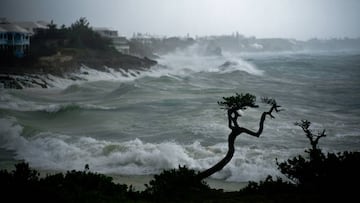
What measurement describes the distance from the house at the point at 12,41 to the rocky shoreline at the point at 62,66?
143 inches

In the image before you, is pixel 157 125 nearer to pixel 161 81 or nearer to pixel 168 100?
pixel 168 100

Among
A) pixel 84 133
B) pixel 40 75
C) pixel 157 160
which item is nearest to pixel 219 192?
pixel 157 160

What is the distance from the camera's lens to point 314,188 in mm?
6980

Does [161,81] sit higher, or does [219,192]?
[161,81]

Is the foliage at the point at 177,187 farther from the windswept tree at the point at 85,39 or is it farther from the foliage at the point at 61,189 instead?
the windswept tree at the point at 85,39

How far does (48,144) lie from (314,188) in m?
12.0

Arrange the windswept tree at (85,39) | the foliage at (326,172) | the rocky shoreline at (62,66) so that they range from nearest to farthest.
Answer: the foliage at (326,172), the rocky shoreline at (62,66), the windswept tree at (85,39)

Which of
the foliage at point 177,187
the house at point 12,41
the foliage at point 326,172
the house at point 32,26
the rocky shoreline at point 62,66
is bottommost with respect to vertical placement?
the foliage at point 177,187

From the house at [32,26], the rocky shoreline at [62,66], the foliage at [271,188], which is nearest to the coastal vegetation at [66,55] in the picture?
the rocky shoreline at [62,66]

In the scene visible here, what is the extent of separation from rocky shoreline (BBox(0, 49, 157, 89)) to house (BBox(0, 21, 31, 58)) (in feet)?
11.9

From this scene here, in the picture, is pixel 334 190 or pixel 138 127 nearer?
pixel 334 190

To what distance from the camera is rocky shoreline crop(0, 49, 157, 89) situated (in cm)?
3353

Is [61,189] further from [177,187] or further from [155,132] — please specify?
[155,132]

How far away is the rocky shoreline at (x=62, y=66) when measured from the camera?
3353cm
